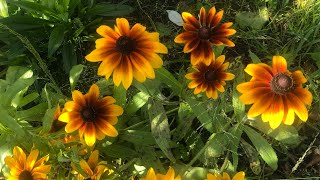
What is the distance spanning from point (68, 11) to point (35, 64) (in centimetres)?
29

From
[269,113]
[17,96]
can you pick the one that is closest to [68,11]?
[17,96]

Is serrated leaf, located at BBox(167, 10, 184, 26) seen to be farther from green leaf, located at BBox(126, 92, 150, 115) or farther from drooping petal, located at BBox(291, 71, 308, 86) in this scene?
drooping petal, located at BBox(291, 71, 308, 86)

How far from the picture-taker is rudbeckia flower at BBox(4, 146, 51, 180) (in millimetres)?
1333

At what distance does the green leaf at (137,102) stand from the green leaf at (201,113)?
0.16 m

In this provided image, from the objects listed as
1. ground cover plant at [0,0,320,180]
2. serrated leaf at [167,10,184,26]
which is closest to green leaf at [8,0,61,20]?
ground cover plant at [0,0,320,180]

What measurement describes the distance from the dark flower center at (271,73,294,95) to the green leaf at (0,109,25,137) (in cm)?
83

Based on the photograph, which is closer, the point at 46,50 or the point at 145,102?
the point at 145,102

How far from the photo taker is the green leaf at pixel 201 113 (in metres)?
1.58

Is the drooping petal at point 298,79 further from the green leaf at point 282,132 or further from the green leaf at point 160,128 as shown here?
the green leaf at point 160,128

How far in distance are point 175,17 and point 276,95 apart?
2.91 feet

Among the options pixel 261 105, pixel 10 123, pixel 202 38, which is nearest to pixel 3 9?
pixel 10 123

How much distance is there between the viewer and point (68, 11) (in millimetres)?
2004

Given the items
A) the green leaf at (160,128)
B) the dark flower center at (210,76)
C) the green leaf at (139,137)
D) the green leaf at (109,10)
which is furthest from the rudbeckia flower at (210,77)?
the green leaf at (109,10)

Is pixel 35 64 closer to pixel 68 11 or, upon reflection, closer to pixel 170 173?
pixel 68 11
